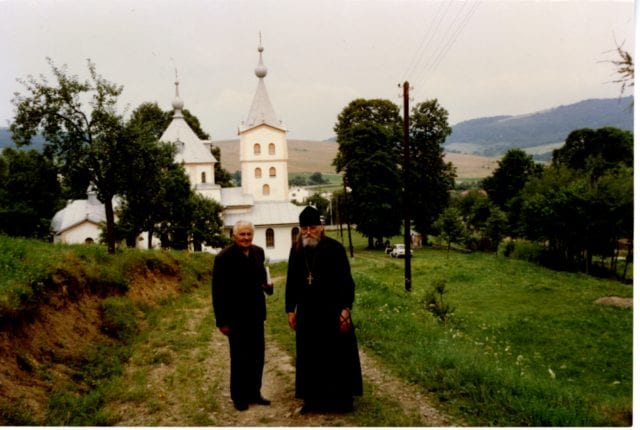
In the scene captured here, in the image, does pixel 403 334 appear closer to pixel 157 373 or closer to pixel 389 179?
pixel 157 373

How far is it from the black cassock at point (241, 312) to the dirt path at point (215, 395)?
33 cm

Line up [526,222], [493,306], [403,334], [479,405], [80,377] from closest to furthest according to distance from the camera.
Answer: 1. [479,405]
2. [80,377]
3. [403,334]
4. [493,306]
5. [526,222]

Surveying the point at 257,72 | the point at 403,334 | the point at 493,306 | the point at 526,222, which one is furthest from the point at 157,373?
the point at 257,72

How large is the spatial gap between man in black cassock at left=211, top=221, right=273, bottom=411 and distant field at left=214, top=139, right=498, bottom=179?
142 feet

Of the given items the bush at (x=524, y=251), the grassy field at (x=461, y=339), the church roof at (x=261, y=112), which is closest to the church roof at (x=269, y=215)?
the church roof at (x=261, y=112)

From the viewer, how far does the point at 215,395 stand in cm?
672

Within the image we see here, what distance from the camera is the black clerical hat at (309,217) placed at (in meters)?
6.02

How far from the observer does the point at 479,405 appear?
→ 19.9ft

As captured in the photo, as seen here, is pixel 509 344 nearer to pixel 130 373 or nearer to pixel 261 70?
pixel 130 373

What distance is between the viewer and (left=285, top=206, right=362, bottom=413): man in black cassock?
5.90m

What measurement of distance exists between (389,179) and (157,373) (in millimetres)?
39487

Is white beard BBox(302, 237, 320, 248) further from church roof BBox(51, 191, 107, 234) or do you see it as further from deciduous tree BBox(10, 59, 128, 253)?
church roof BBox(51, 191, 107, 234)

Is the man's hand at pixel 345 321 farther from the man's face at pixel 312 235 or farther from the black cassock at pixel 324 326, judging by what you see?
the man's face at pixel 312 235

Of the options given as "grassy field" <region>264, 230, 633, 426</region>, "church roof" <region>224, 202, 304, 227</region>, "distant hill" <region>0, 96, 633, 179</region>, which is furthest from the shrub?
"church roof" <region>224, 202, 304, 227</region>
